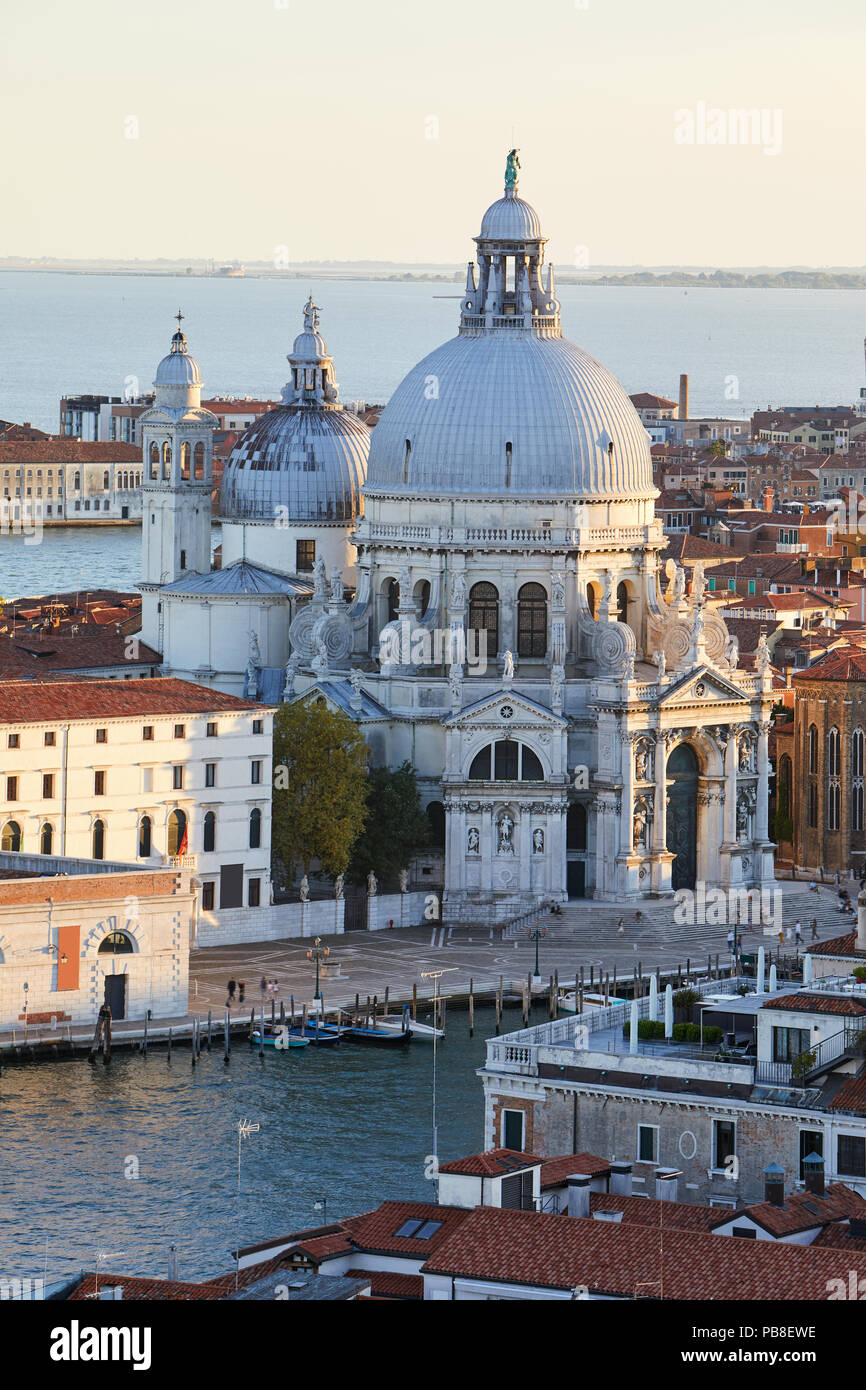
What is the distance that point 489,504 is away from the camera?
67.6 metres

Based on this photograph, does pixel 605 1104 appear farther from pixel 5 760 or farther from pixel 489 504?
pixel 489 504

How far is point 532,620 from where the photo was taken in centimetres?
6800

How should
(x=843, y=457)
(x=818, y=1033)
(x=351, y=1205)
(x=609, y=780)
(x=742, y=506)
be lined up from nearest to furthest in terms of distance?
(x=818, y=1033)
(x=351, y=1205)
(x=609, y=780)
(x=742, y=506)
(x=843, y=457)

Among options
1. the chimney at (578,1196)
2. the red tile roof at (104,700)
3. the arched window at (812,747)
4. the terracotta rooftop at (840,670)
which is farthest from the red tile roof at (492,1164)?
the arched window at (812,747)

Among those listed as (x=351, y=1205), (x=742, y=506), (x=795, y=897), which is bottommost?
(x=351, y=1205)

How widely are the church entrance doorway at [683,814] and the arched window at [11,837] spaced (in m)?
15.1

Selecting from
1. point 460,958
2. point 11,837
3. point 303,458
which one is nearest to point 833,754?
point 460,958

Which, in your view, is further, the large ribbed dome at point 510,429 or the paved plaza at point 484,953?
the large ribbed dome at point 510,429

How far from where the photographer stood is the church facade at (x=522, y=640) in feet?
214

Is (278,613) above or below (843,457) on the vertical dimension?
below

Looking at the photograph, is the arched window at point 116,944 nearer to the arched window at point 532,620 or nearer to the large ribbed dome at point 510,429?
the arched window at point 532,620

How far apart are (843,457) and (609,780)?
9779cm

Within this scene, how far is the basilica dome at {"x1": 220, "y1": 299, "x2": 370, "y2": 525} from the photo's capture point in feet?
244
